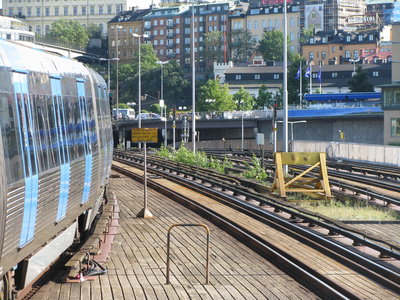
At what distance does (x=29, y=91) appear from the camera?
12227mm

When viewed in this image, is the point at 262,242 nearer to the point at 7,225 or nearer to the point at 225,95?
the point at 7,225

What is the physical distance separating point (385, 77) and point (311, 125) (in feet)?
219

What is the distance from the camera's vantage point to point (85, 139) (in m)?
17.3

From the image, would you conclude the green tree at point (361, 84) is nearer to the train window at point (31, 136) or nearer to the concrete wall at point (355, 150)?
the concrete wall at point (355, 150)

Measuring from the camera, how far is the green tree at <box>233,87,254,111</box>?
15375cm

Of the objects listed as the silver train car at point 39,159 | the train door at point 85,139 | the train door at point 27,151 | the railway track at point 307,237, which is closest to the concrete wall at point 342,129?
the railway track at point 307,237

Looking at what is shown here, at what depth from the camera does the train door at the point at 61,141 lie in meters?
14.0

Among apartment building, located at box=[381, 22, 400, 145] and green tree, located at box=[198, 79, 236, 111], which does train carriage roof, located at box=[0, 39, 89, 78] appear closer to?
apartment building, located at box=[381, 22, 400, 145]

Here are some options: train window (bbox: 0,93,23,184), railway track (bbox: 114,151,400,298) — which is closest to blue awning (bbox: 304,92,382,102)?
railway track (bbox: 114,151,400,298)

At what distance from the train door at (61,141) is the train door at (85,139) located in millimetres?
2294

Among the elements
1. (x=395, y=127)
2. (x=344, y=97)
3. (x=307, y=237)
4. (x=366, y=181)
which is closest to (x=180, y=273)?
(x=307, y=237)

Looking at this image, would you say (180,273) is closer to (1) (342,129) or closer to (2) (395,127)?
(2) (395,127)

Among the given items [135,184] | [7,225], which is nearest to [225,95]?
[135,184]

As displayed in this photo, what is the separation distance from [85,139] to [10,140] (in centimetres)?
662
